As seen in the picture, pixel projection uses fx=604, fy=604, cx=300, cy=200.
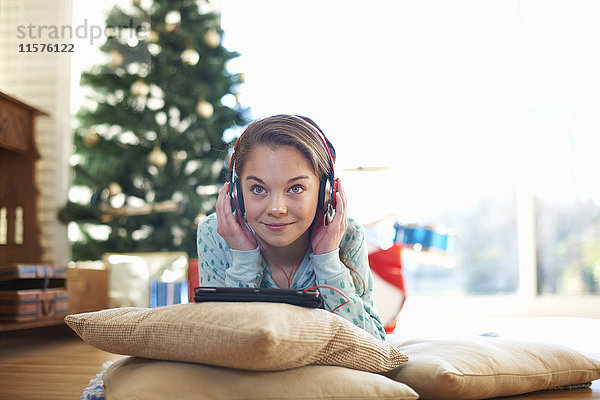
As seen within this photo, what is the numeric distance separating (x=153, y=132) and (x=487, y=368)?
2871mm

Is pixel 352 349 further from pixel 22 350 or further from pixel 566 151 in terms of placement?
pixel 566 151

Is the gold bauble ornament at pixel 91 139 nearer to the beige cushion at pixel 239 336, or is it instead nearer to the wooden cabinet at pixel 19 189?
the wooden cabinet at pixel 19 189

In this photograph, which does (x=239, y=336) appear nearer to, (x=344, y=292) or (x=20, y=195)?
(x=344, y=292)

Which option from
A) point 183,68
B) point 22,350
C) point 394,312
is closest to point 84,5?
point 183,68

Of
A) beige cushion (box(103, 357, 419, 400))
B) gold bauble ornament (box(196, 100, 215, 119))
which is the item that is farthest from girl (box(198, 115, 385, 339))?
gold bauble ornament (box(196, 100, 215, 119))

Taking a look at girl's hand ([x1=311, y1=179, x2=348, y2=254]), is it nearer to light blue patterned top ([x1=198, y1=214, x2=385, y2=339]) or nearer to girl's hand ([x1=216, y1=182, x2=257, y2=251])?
light blue patterned top ([x1=198, y1=214, x2=385, y2=339])

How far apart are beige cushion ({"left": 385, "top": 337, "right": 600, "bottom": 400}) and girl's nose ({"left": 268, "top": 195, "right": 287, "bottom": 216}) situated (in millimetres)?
446

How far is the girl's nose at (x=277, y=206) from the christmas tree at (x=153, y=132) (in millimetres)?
2304

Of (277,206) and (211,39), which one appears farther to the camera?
(211,39)

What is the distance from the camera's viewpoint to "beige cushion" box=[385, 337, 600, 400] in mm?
1268

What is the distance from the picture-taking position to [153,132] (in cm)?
374

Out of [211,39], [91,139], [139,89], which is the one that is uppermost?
[211,39]

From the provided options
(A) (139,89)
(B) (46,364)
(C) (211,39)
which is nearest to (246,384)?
(B) (46,364)

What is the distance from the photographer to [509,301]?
4.68m
